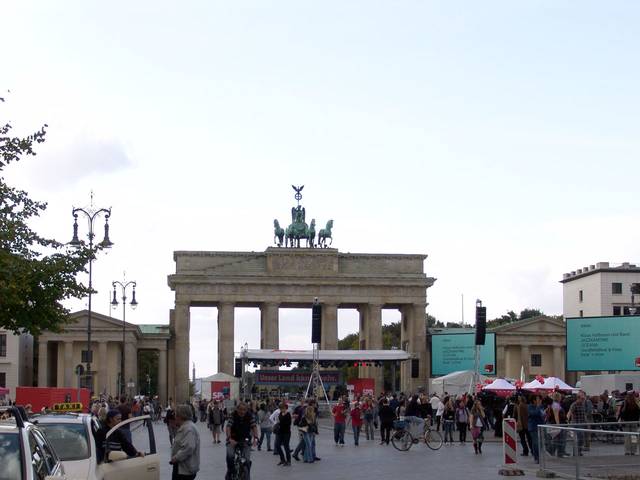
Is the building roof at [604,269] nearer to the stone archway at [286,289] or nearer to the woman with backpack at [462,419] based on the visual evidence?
the stone archway at [286,289]

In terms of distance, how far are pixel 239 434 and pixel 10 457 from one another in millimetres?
11033

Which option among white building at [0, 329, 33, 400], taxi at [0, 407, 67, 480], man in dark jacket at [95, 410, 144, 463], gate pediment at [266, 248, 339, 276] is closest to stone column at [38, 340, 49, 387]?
white building at [0, 329, 33, 400]

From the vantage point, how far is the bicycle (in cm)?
3481

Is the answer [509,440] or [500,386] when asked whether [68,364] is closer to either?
[500,386]


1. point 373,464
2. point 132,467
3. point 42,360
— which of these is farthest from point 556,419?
point 42,360

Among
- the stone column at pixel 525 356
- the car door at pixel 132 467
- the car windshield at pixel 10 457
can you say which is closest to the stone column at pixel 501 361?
the stone column at pixel 525 356

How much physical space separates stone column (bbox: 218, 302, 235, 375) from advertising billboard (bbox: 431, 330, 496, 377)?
60.8 ft

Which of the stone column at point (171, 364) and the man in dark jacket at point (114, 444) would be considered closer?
the man in dark jacket at point (114, 444)

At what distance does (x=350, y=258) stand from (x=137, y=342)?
19.3 metres

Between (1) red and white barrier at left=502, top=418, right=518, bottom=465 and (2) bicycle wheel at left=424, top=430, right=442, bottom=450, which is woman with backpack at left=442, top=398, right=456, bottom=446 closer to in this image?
(2) bicycle wheel at left=424, top=430, right=442, bottom=450

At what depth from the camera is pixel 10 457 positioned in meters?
10.4

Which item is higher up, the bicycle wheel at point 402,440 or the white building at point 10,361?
the white building at point 10,361

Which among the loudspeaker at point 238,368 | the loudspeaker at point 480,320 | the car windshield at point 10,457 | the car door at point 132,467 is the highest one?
the loudspeaker at point 480,320

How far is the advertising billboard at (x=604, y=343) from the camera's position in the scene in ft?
209
